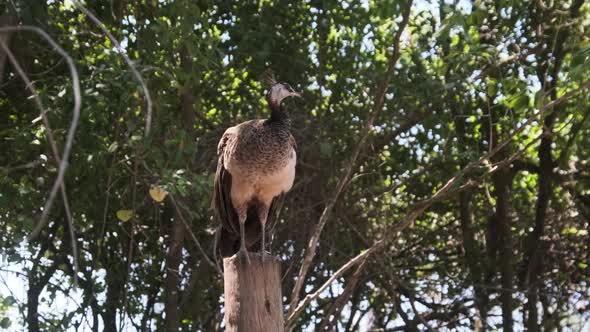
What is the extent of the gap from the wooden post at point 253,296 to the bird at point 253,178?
0.87m

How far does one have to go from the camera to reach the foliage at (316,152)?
16.5 ft

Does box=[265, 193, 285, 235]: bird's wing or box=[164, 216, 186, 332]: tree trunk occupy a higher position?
box=[164, 216, 186, 332]: tree trunk

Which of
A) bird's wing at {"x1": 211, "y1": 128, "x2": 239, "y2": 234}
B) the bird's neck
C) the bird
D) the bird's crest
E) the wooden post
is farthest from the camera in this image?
the bird's crest

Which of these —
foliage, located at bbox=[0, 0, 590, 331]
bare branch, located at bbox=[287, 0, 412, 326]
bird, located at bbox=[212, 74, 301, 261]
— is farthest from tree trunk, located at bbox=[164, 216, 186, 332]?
bird, located at bbox=[212, 74, 301, 261]

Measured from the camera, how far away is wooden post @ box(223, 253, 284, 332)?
303 cm

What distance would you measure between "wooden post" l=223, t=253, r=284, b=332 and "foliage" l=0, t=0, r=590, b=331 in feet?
4.70

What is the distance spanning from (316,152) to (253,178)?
1.84m

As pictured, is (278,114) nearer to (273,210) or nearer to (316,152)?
(273,210)

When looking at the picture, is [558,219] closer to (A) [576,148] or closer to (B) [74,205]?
(A) [576,148]

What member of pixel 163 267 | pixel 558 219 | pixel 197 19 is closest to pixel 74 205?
pixel 163 267

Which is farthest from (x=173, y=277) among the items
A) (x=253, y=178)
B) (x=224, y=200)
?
(x=253, y=178)

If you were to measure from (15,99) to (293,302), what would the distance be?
2.78 metres

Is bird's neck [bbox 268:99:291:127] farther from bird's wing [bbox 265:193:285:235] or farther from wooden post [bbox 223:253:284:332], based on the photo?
wooden post [bbox 223:253:284:332]

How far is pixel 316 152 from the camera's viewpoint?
19.6ft
